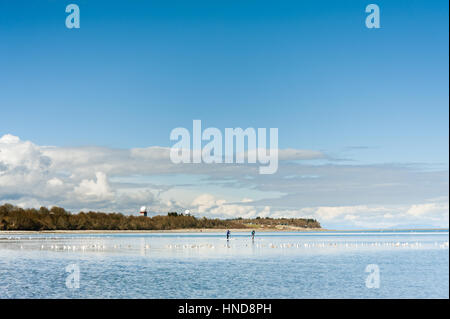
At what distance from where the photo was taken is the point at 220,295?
3247 cm

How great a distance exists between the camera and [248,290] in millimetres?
34406

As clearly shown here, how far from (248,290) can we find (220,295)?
106 inches
